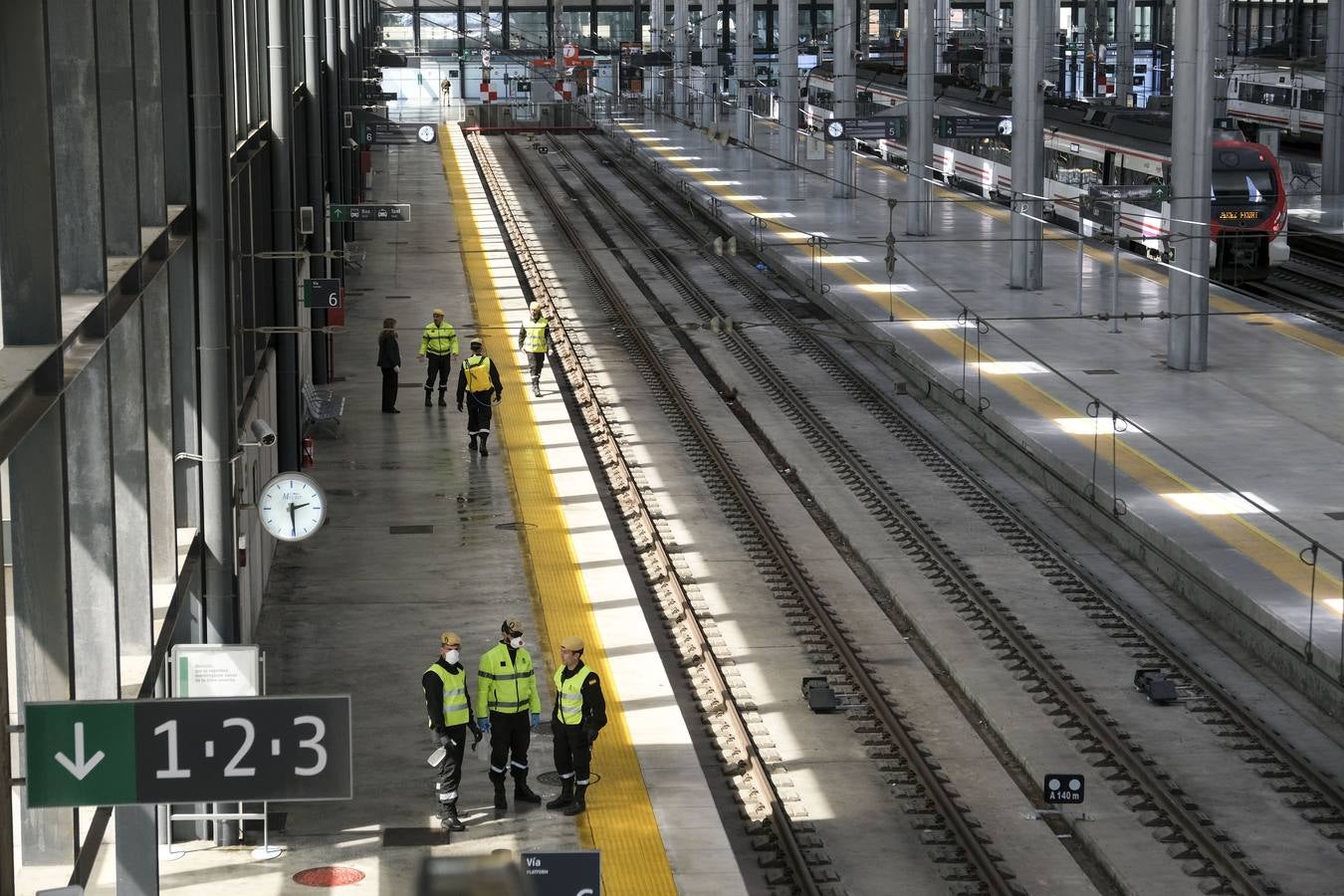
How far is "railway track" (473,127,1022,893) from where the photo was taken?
14922mm

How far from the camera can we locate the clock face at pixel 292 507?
56.3 feet

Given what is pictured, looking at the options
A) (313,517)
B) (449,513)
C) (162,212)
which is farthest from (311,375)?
(162,212)

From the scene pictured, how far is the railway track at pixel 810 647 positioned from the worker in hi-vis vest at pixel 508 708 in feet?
6.24

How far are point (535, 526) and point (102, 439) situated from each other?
12.7m

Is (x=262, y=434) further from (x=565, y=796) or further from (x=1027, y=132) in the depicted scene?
(x=1027, y=132)

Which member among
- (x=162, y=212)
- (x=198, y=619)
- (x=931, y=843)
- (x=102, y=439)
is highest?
(x=162, y=212)

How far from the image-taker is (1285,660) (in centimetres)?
1953

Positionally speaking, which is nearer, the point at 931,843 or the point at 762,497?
Result: the point at 931,843

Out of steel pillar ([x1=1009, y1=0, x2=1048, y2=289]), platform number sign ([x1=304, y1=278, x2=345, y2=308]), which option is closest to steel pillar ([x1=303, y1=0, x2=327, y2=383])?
platform number sign ([x1=304, y1=278, x2=345, y2=308])

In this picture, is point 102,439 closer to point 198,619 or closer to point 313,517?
point 198,619

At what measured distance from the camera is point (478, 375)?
27.3 m

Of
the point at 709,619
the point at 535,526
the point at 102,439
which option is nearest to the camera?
the point at 102,439

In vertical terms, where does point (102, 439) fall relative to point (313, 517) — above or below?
above

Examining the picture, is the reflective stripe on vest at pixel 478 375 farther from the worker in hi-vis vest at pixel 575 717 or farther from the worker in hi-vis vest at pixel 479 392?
the worker in hi-vis vest at pixel 575 717
